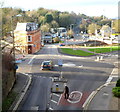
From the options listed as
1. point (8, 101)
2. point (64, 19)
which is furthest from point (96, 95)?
point (64, 19)

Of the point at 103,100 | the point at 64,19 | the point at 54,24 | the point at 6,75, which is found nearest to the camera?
the point at 103,100

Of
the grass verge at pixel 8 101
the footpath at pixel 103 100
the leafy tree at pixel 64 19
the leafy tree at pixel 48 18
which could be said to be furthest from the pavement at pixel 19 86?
the leafy tree at pixel 64 19

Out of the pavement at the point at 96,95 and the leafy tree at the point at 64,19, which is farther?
the leafy tree at the point at 64,19

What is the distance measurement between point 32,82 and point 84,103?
6.30m

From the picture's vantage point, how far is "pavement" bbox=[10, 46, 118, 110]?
12765 millimetres

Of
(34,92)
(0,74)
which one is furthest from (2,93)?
(34,92)

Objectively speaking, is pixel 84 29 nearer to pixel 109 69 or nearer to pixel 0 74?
pixel 109 69

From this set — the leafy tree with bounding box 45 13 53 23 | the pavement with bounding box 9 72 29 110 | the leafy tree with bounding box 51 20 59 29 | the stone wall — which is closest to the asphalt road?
the pavement with bounding box 9 72 29 110

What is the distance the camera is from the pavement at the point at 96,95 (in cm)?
1276

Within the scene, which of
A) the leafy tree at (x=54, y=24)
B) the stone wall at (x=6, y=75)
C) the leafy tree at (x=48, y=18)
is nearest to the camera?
the stone wall at (x=6, y=75)

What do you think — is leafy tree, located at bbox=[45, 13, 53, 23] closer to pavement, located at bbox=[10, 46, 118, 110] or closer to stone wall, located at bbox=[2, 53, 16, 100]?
pavement, located at bbox=[10, 46, 118, 110]

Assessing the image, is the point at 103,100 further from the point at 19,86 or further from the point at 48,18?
the point at 48,18

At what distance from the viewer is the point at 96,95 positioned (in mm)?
14875

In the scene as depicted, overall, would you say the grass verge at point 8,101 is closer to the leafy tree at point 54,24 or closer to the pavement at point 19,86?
the pavement at point 19,86
